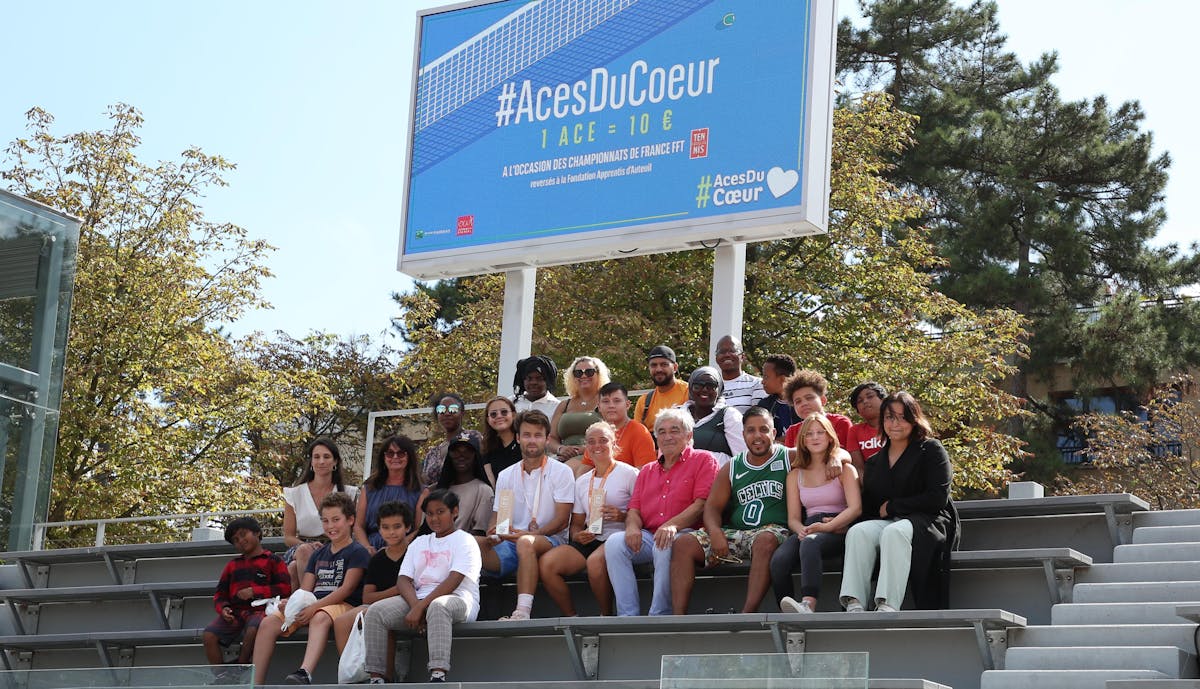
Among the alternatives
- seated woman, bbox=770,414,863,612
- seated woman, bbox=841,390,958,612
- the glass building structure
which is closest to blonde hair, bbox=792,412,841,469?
seated woman, bbox=770,414,863,612

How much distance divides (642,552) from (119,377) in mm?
15127

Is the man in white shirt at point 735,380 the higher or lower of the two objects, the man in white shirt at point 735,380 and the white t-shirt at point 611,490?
the higher

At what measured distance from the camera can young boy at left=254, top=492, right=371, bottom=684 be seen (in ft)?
28.1

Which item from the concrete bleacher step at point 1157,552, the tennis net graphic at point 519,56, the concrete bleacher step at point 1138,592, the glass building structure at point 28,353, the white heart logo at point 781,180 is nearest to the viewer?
the concrete bleacher step at point 1138,592

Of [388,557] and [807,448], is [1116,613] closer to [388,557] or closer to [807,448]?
[807,448]

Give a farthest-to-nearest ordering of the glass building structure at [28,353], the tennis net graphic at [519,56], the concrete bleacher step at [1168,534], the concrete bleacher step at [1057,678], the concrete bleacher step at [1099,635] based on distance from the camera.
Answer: the glass building structure at [28,353]
the tennis net graphic at [519,56]
the concrete bleacher step at [1168,534]
the concrete bleacher step at [1099,635]
the concrete bleacher step at [1057,678]

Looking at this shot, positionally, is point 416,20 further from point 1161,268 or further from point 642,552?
point 1161,268

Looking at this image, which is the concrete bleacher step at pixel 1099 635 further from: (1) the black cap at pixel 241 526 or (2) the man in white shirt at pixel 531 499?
(1) the black cap at pixel 241 526

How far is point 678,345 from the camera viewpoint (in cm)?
2081

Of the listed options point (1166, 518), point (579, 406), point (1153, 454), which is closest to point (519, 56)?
point (579, 406)

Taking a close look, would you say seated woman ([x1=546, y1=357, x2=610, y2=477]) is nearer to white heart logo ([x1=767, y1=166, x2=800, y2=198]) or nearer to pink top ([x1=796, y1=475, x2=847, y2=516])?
white heart logo ([x1=767, y1=166, x2=800, y2=198])

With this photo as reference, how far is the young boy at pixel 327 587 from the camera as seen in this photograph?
8555 millimetres

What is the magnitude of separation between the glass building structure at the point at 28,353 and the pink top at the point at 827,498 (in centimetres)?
683

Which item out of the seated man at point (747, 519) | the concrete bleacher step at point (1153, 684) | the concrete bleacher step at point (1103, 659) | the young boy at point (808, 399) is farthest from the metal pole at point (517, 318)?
the concrete bleacher step at point (1153, 684)
